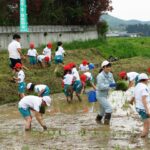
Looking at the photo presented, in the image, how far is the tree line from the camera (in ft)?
114

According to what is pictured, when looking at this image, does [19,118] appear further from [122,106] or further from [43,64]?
[43,64]

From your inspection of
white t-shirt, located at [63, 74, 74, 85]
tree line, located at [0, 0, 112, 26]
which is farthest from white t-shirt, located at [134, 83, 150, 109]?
tree line, located at [0, 0, 112, 26]

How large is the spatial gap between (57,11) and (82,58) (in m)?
7.06

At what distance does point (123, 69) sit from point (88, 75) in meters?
8.95

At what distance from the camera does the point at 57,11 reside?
39125mm

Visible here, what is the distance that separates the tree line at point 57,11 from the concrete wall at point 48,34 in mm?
811

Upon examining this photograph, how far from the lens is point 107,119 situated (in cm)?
1406

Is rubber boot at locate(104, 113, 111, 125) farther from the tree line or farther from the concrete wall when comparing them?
the tree line

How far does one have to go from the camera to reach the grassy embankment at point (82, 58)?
21.0 m

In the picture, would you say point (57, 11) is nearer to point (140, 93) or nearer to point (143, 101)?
point (140, 93)

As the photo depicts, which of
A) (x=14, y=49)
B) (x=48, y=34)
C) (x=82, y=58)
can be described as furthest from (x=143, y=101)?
(x=48, y=34)

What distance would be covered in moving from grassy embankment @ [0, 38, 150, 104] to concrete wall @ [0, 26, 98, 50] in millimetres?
830

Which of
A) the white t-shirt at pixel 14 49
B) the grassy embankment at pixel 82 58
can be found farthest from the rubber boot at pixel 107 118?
the white t-shirt at pixel 14 49

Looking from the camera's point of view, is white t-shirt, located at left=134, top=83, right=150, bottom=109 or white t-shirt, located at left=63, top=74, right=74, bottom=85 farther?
white t-shirt, located at left=63, top=74, right=74, bottom=85
